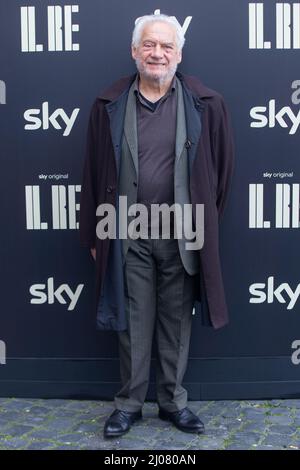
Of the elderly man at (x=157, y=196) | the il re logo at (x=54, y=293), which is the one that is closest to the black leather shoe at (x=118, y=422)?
the elderly man at (x=157, y=196)

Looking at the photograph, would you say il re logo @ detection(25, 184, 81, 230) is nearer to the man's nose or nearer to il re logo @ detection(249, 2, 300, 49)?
the man's nose

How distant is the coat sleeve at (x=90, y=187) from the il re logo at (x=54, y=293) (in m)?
0.52

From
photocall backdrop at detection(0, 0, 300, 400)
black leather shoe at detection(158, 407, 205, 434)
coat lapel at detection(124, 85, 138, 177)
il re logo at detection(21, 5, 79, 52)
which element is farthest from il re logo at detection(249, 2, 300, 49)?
black leather shoe at detection(158, 407, 205, 434)

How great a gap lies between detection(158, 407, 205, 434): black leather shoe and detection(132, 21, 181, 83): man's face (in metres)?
1.81

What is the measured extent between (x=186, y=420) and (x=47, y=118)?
1.90 meters

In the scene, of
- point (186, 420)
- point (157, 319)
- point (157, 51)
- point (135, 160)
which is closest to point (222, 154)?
point (135, 160)

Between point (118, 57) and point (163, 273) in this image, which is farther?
point (118, 57)

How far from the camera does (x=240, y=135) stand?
3840 mm

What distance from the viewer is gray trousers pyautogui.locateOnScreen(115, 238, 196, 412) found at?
11.3ft

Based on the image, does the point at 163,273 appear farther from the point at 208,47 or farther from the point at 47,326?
the point at 208,47

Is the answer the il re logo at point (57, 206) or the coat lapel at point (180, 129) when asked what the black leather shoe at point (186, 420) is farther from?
the coat lapel at point (180, 129)

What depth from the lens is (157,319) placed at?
362cm

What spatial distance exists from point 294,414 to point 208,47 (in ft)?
7.22

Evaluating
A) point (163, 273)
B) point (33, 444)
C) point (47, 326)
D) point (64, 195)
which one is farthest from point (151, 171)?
point (33, 444)
